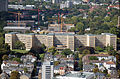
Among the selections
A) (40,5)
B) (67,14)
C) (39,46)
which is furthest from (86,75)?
(40,5)

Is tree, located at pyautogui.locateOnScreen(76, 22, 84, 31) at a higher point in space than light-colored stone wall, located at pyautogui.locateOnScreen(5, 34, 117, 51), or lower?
lower

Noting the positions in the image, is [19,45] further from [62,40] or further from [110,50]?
[110,50]

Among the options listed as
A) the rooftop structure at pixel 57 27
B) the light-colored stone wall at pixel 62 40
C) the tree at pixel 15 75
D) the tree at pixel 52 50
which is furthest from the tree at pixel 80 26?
the tree at pixel 15 75

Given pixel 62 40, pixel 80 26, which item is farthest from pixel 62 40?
pixel 80 26

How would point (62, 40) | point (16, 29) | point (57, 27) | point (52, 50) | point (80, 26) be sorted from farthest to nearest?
point (80, 26) < point (57, 27) < point (16, 29) < point (62, 40) < point (52, 50)

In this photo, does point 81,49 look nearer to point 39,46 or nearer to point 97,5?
point 39,46

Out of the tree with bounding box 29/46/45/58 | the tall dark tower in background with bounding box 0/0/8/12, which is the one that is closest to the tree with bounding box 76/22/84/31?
the tall dark tower in background with bounding box 0/0/8/12

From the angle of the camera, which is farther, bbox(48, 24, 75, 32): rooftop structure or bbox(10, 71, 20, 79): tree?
bbox(48, 24, 75, 32): rooftop structure

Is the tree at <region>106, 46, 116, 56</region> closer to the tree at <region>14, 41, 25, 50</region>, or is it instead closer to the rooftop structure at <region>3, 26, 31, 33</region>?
Result: the tree at <region>14, 41, 25, 50</region>
